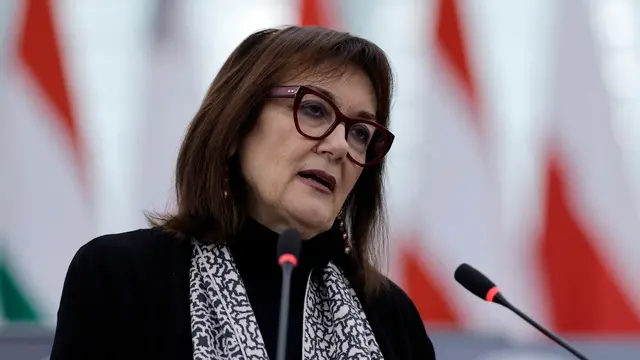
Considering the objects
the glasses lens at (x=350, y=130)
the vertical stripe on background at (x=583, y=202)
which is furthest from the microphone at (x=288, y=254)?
the vertical stripe on background at (x=583, y=202)

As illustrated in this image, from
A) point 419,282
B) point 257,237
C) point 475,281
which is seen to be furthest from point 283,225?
point 419,282

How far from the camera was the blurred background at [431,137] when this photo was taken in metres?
3.36

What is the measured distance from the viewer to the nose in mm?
1741

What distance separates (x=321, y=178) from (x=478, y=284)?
36cm

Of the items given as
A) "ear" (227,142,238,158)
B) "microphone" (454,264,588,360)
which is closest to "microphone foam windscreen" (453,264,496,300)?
"microphone" (454,264,588,360)

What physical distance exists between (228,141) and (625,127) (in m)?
2.15

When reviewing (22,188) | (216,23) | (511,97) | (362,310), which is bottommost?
(362,310)

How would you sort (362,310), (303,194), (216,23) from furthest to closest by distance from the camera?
(216,23) → (362,310) → (303,194)

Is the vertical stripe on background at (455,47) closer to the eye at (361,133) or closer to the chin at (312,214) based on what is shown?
the eye at (361,133)

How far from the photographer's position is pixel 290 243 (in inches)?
55.3

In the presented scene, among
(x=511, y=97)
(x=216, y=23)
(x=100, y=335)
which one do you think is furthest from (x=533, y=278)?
(x=100, y=335)

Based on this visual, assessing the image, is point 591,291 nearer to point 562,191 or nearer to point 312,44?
point 562,191

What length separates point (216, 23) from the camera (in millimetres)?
3576

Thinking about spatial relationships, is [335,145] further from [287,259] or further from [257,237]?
[287,259]
